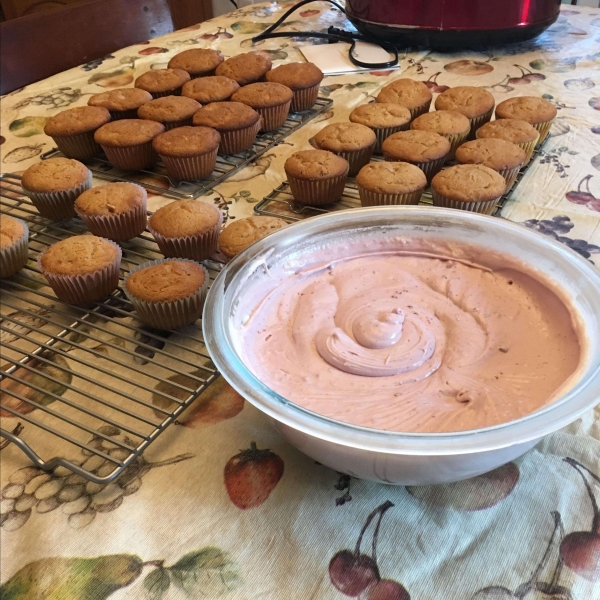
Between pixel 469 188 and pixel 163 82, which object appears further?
pixel 163 82

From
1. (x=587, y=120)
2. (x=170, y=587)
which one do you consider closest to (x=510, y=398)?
(x=170, y=587)

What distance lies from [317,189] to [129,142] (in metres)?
0.41

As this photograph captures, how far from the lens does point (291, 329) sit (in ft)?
2.14

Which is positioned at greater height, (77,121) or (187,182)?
(77,121)

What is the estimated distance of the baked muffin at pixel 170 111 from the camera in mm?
1275

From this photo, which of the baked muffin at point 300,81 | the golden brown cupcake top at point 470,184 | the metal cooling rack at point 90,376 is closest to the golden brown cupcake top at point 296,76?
the baked muffin at point 300,81

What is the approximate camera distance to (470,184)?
971mm

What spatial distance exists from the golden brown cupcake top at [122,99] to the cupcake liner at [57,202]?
34 cm

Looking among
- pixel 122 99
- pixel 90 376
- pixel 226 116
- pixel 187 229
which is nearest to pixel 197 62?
pixel 122 99

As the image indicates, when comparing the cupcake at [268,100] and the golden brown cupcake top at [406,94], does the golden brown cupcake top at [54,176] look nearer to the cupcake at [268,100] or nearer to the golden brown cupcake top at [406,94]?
the cupcake at [268,100]

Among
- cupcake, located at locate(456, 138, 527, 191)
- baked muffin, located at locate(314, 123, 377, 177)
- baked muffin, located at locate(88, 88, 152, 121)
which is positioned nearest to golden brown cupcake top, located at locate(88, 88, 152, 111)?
baked muffin, located at locate(88, 88, 152, 121)

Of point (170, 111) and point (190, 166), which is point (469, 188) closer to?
point (190, 166)

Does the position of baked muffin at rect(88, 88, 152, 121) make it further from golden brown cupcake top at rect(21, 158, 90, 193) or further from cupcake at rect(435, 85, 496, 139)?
cupcake at rect(435, 85, 496, 139)

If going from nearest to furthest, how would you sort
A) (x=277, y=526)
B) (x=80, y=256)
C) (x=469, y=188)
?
(x=277, y=526)
(x=80, y=256)
(x=469, y=188)
